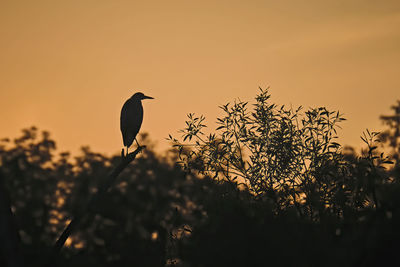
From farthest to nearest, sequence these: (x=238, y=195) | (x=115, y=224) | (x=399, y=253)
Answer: (x=115, y=224)
(x=238, y=195)
(x=399, y=253)

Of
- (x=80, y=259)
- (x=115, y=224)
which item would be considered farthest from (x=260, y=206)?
(x=115, y=224)

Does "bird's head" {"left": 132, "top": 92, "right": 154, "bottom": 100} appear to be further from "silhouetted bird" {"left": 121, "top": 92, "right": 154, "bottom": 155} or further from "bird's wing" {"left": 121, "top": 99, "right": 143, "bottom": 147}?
"bird's wing" {"left": 121, "top": 99, "right": 143, "bottom": 147}

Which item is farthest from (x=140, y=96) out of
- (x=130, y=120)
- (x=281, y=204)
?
(x=281, y=204)

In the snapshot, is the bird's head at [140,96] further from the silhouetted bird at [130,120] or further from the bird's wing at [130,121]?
the bird's wing at [130,121]

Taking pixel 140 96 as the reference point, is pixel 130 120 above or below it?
below

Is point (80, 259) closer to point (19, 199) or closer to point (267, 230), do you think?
point (19, 199)

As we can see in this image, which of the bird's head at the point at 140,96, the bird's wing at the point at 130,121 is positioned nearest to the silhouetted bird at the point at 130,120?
the bird's wing at the point at 130,121

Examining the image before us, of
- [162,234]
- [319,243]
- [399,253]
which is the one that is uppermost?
[162,234]

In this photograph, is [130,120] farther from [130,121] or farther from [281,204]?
[281,204]

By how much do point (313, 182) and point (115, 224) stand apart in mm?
28463

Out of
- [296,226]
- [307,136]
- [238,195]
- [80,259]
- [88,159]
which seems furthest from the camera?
[88,159]

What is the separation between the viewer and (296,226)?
14055 mm

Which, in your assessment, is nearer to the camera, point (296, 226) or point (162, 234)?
point (296, 226)

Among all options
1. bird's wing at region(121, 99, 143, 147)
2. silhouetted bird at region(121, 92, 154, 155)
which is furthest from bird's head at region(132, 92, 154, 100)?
bird's wing at region(121, 99, 143, 147)
